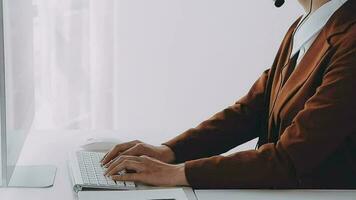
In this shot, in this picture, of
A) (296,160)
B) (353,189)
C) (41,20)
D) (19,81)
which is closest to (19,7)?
(19,81)

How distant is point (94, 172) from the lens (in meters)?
1.70

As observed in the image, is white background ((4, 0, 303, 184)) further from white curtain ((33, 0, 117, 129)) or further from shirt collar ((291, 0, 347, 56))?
shirt collar ((291, 0, 347, 56))

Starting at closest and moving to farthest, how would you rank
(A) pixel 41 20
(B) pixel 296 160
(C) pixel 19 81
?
(B) pixel 296 160, (C) pixel 19 81, (A) pixel 41 20

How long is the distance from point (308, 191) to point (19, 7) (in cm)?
83

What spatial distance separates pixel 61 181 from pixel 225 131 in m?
0.44

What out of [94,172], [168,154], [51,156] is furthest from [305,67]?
[51,156]

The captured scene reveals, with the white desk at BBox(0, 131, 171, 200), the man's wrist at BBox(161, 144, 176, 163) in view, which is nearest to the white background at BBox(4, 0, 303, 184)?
the white desk at BBox(0, 131, 171, 200)

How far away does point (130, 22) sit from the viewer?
3475mm

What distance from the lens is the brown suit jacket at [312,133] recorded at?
157 cm

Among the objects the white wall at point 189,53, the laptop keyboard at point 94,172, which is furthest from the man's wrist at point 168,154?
the white wall at point 189,53

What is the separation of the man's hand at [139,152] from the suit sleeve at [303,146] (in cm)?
21

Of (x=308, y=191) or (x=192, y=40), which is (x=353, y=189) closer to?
(x=308, y=191)

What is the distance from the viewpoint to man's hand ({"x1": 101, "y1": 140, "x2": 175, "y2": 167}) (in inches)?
70.2

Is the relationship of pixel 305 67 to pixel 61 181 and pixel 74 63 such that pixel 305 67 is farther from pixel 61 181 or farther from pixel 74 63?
pixel 74 63
